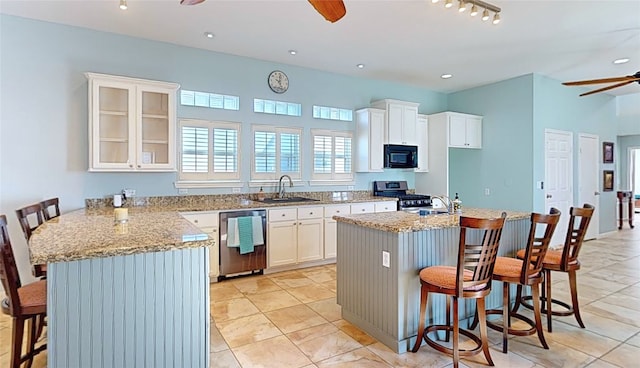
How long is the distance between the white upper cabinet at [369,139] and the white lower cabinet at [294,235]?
1.33 metres

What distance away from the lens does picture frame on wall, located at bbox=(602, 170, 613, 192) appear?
7.26 m

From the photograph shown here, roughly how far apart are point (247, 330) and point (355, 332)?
35.9 inches

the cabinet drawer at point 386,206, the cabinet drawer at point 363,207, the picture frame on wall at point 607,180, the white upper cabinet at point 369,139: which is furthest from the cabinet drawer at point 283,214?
the picture frame on wall at point 607,180

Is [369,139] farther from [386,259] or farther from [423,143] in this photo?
[386,259]

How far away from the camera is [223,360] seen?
8.23 ft

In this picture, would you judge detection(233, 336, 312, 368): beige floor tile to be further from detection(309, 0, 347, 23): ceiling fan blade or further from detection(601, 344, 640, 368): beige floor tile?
detection(309, 0, 347, 23): ceiling fan blade

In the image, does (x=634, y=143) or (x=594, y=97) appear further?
(x=634, y=143)

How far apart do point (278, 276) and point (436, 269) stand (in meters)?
2.44

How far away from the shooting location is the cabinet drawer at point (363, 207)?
17.0ft

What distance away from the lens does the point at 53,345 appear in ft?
5.57

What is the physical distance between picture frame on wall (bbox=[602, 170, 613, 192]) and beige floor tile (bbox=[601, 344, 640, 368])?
5864 millimetres

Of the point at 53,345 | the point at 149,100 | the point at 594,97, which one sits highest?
the point at 594,97

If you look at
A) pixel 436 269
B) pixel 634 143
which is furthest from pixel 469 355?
Result: pixel 634 143

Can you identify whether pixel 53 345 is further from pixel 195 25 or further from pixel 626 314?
pixel 626 314
